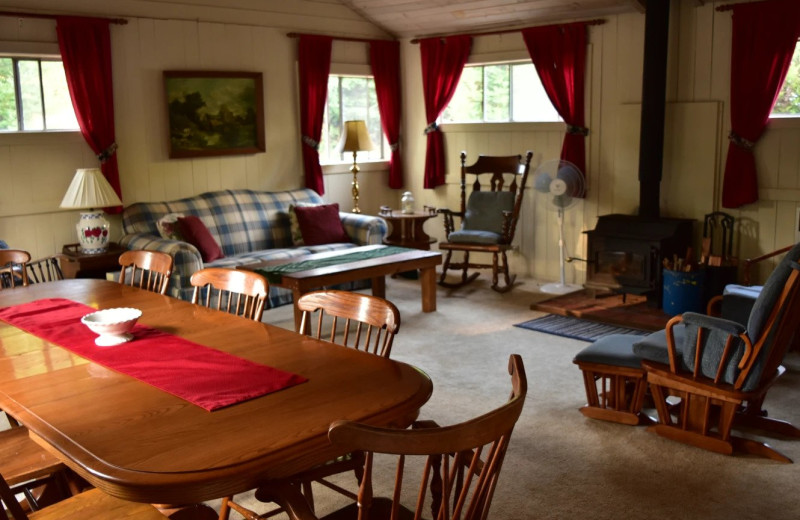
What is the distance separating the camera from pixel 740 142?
596 centimetres

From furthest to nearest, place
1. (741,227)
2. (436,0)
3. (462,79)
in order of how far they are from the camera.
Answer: (462,79)
(436,0)
(741,227)

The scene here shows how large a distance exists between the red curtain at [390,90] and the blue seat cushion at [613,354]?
4581 mm

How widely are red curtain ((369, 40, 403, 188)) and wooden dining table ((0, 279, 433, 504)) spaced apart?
5.56 m

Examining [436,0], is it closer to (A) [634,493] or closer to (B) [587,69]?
(B) [587,69]

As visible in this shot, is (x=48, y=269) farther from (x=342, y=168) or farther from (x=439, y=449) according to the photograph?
(x=439, y=449)

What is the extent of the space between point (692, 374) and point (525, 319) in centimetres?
249

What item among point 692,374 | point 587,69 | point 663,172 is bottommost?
point 692,374

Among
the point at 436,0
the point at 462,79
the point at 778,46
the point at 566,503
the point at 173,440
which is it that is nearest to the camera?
the point at 173,440

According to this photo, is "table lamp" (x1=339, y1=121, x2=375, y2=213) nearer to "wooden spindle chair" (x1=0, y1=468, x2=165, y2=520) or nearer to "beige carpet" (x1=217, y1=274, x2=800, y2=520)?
"beige carpet" (x1=217, y1=274, x2=800, y2=520)

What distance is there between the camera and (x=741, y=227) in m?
6.11

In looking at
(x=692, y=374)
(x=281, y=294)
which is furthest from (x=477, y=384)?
(x=281, y=294)

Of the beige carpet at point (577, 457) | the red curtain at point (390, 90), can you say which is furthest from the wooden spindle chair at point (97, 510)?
the red curtain at point (390, 90)

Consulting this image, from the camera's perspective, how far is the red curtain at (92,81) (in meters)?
5.89

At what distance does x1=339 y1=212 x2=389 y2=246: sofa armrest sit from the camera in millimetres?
6938
